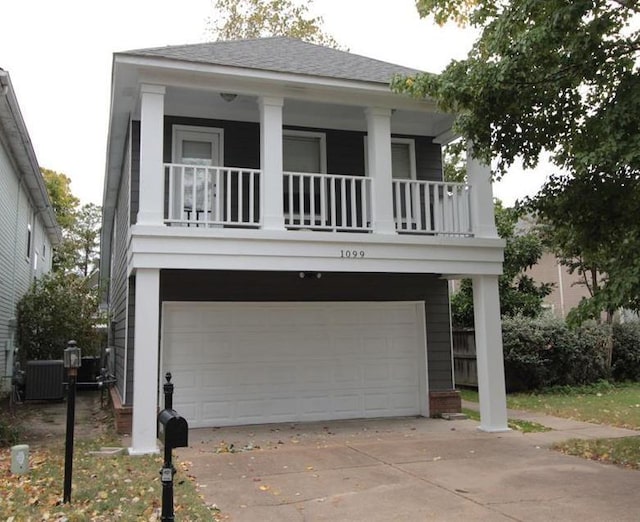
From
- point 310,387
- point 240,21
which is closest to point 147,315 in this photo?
point 310,387

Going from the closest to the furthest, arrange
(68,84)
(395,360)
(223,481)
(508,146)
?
(223,481)
(508,146)
(395,360)
(68,84)

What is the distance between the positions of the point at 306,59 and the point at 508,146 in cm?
429

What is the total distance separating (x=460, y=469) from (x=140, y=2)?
1217 centimetres

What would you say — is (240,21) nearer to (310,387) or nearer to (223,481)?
(310,387)

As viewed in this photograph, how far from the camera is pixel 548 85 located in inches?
289

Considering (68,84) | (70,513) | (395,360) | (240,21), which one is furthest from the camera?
(240,21)

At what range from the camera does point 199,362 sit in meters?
10.4

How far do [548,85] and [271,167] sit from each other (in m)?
3.86

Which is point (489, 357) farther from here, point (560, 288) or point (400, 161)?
point (560, 288)

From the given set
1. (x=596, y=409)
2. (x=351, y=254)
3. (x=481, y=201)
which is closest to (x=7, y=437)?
(x=351, y=254)

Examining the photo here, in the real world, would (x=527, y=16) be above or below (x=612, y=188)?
above

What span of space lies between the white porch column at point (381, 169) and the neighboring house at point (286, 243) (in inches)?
0.9

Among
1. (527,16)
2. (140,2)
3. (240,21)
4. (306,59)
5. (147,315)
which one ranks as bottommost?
(147,315)

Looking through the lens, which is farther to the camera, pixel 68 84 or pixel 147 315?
pixel 68 84
